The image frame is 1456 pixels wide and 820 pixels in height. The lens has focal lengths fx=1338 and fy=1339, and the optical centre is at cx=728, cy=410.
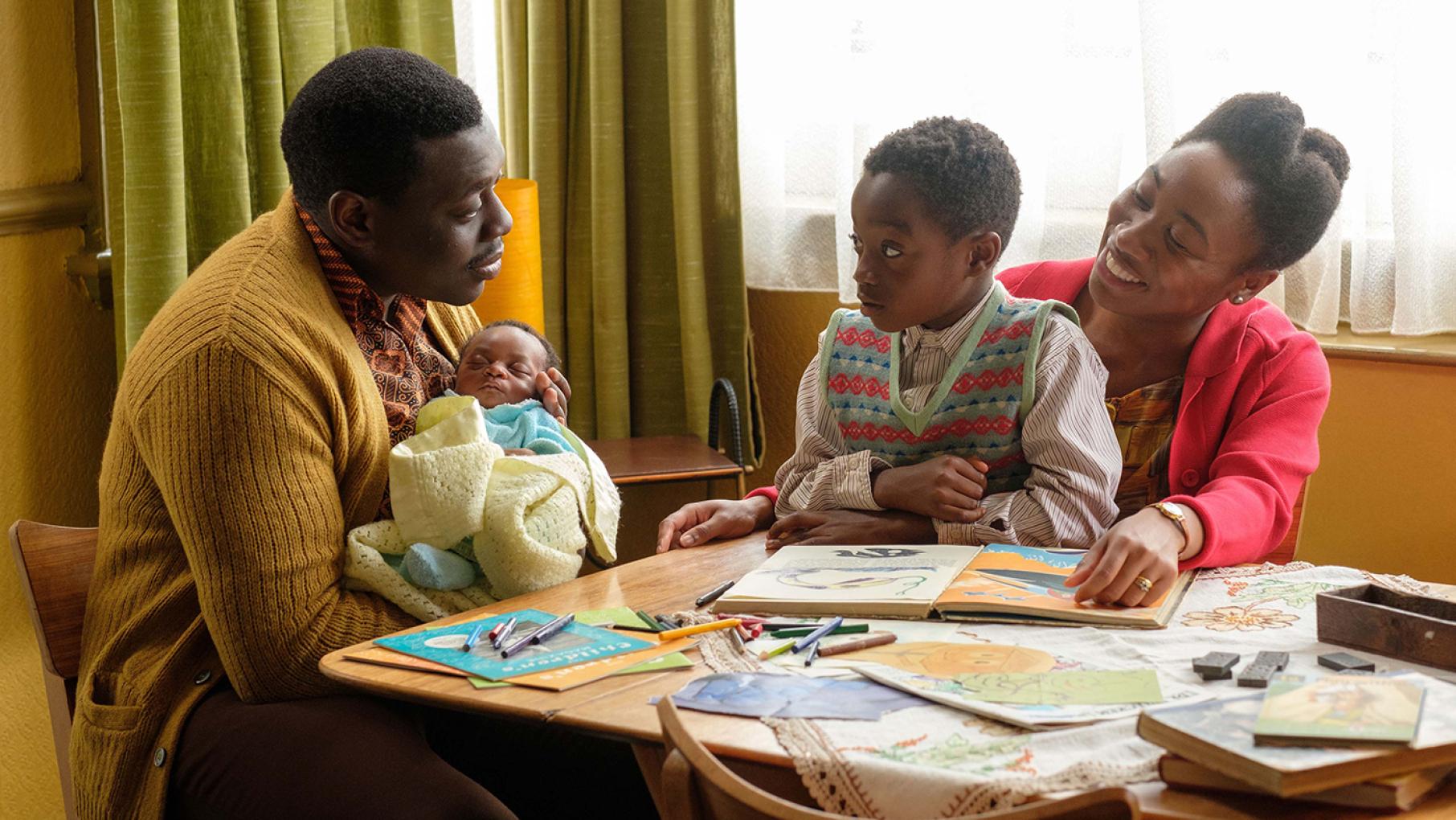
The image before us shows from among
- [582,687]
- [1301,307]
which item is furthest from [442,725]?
[1301,307]

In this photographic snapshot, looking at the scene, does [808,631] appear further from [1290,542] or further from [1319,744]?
[1290,542]

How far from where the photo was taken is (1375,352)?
221 cm

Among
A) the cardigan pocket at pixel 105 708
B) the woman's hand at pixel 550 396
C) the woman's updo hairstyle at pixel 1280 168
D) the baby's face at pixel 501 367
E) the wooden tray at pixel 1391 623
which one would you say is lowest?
the cardigan pocket at pixel 105 708

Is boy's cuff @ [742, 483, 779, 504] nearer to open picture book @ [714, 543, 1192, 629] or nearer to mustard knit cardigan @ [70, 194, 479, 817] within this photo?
open picture book @ [714, 543, 1192, 629]

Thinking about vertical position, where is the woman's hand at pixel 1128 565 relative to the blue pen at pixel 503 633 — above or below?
above

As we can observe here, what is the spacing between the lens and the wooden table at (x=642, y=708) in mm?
941

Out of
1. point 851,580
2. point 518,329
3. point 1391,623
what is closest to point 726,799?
point 851,580

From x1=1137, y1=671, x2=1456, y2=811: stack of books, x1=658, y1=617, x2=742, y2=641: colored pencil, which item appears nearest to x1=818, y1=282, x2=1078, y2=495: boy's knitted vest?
x1=658, y1=617, x2=742, y2=641: colored pencil

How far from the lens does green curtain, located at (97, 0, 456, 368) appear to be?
7.97 feet

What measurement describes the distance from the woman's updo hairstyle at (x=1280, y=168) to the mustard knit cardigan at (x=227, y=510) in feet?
3.91

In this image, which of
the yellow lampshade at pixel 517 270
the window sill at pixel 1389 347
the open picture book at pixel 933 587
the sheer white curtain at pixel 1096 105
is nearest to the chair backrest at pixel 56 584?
the open picture book at pixel 933 587

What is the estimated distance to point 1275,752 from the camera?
3.04 ft

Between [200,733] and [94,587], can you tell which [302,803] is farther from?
[94,587]

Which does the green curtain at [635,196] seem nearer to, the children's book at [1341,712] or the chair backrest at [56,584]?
the chair backrest at [56,584]
